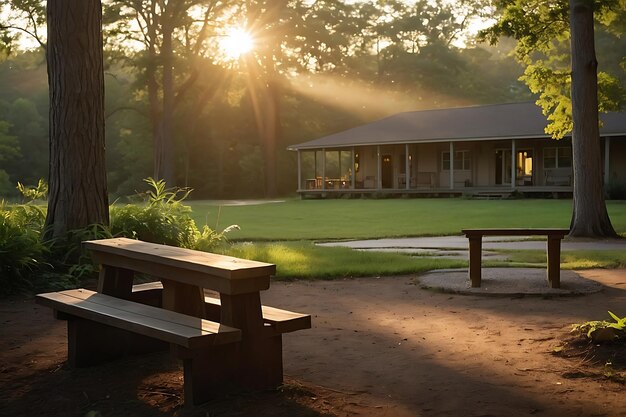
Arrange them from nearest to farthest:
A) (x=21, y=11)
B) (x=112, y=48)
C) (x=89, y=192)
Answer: (x=89, y=192), (x=21, y=11), (x=112, y=48)

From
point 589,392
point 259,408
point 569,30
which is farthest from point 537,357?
point 569,30

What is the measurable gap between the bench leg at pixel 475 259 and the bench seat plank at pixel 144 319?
4888 mm

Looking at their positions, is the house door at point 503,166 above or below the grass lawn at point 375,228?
above

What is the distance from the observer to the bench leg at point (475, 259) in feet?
30.2

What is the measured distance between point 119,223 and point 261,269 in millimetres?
6506

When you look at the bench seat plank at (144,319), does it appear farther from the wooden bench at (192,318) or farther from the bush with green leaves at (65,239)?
the bush with green leaves at (65,239)

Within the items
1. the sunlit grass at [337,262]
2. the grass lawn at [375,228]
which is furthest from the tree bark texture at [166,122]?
the sunlit grass at [337,262]

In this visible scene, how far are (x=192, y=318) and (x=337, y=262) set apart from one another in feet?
25.4

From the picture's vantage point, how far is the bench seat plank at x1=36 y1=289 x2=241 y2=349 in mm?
4371

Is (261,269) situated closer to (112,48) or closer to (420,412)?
(420,412)

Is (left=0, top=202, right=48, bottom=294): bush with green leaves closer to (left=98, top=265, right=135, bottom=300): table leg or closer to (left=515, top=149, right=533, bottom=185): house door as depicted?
(left=98, top=265, right=135, bottom=300): table leg

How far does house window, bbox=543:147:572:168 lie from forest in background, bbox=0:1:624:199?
1731 cm

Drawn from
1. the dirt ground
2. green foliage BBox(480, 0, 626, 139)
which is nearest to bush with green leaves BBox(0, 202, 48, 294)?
the dirt ground

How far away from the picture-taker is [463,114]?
4541 cm
